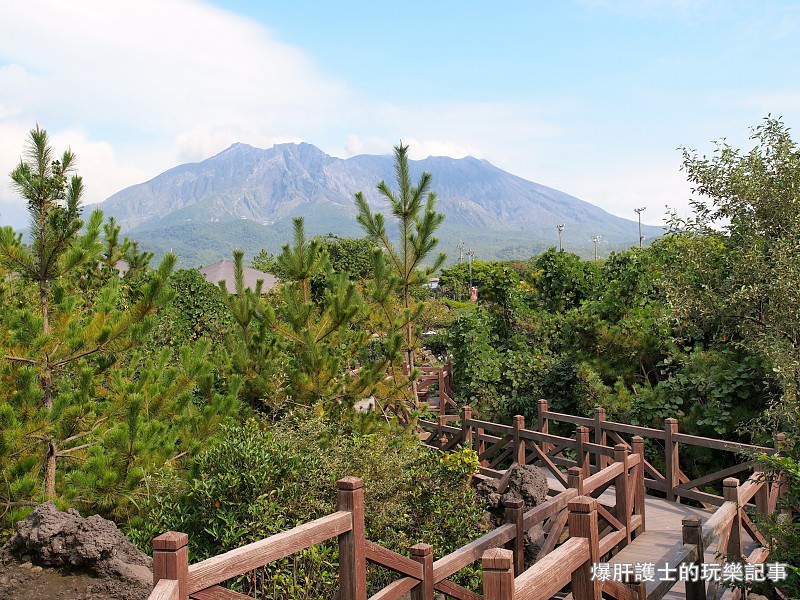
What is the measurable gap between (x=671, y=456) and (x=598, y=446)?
94 centimetres

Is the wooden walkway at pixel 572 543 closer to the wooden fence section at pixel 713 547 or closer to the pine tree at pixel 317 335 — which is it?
the wooden fence section at pixel 713 547

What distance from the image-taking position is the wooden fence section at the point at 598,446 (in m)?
8.05

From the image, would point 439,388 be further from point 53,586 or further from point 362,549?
point 53,586

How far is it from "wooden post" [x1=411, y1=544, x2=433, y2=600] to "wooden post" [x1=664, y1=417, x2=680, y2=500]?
5.22 m

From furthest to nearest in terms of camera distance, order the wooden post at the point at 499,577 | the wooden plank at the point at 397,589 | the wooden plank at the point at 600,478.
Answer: the wooden plank at the point at 600,478
the wooden plank at the point at 397,589
the wooden post at the point at 499,577

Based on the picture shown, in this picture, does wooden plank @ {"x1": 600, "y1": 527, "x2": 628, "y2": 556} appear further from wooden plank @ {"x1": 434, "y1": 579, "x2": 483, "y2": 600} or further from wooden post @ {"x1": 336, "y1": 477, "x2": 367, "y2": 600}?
wooden post @ {"x1": 336, "y1": 477, "x2": 367, "y2": 600}

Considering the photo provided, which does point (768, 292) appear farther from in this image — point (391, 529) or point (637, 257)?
point (637, 257)

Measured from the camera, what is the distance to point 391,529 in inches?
237

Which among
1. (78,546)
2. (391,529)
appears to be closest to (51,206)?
(78,546)

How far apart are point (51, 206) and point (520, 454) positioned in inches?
275

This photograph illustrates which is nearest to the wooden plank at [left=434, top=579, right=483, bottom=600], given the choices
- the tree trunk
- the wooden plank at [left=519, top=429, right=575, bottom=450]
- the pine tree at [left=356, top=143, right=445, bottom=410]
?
the tree trunk

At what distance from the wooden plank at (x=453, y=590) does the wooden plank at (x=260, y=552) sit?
1.13 metres

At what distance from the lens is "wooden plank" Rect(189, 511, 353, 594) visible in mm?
2982

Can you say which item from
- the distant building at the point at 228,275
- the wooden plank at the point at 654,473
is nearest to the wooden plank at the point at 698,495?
the wooden plank at the point at 654,473
